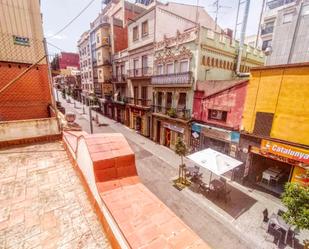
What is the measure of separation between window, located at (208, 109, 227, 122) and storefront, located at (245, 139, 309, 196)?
9.42 ft

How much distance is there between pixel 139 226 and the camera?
2049mm

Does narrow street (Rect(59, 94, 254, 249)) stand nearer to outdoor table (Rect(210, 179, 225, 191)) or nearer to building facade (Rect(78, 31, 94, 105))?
outdoor table (Rect(210, 179, 225, 191))

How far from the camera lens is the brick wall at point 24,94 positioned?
632 centimetres

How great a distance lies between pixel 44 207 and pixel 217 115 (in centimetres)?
1171

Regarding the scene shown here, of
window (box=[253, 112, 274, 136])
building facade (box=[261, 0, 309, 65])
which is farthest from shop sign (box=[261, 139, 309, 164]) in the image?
building facade (box=[261, 0, 309, 65])

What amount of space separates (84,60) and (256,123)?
37844mm

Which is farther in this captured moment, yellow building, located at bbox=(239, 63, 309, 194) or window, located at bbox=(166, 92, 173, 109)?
window, located at bbox=(166, 92, 173, 109)

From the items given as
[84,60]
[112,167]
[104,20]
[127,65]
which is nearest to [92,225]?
[112,167]

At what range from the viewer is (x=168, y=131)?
17188 mm

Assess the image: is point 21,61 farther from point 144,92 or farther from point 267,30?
point 267,30

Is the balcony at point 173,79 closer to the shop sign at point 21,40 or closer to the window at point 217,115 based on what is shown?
the window at point 217,115

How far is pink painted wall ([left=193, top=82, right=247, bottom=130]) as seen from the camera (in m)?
10.6

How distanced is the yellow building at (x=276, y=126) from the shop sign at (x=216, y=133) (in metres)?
1.10

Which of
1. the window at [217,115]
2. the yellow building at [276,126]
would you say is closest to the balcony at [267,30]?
the yellow building at [276,126]
